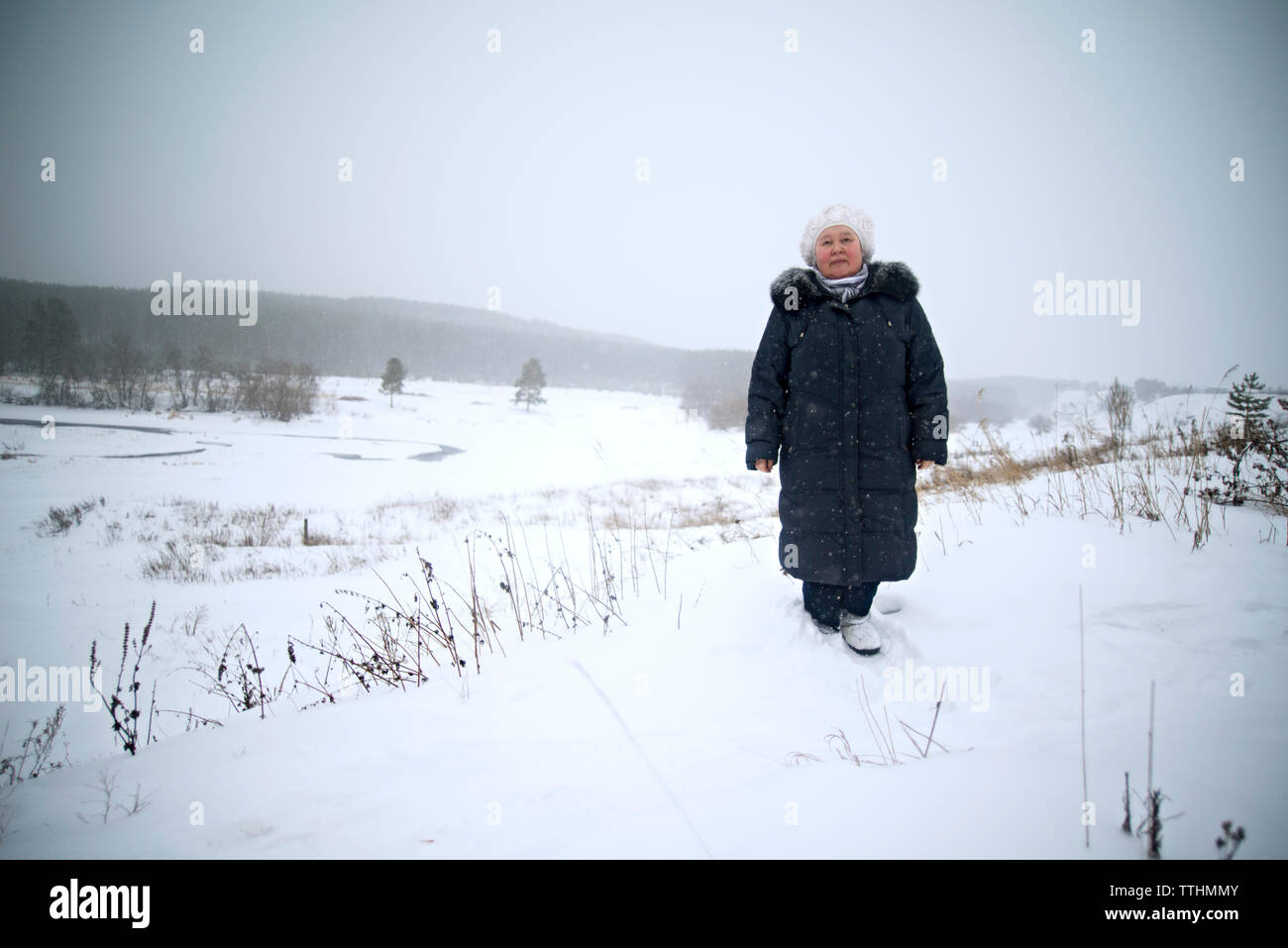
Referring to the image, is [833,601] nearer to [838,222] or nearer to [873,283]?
[873,283]

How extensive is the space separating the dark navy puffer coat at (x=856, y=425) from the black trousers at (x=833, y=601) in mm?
170

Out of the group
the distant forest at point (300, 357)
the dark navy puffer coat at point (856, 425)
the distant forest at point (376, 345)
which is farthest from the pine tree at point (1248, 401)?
the distant forest at point (376, 345)

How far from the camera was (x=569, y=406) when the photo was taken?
178 feet

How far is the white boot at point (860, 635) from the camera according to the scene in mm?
2369

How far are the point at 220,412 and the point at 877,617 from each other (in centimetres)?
4326

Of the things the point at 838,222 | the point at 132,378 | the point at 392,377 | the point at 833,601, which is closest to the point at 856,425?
the point at 833,601

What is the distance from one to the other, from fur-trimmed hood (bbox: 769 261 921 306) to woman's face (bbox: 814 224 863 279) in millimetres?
93

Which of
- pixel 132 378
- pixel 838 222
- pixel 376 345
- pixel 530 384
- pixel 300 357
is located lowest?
pixel 838 222

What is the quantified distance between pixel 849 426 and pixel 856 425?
0.04m

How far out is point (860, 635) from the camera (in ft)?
7.89

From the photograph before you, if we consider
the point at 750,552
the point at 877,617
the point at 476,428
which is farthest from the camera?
the point at 476,428

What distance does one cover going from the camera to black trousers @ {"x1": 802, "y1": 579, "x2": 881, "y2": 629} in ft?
8.17
